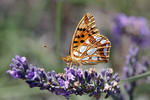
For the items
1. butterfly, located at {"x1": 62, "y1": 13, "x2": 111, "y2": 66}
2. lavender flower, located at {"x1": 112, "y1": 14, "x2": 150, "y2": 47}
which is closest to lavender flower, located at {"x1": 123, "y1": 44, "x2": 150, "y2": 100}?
butterfly, located at {"x1": 62, "y1": 13, "x2": 111, "y2": 66}

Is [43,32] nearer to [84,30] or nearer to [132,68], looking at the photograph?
[132,68]

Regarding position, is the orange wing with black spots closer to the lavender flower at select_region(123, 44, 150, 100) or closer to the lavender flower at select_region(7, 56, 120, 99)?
the lavender flower at select_region(7, 56, 120, 99)

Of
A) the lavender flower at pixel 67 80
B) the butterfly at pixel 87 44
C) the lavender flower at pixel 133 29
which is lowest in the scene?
the lavender flower at pixel 67 80

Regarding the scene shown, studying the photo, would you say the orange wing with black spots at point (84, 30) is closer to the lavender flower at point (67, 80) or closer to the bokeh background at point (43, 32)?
the lavender flower at point (67, 80)

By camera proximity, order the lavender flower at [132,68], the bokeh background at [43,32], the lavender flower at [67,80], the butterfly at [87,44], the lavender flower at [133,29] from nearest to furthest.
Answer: the lavender flower at [67,80], the butterfly at [87,44], the lavender flower at [132,68], the bokeh background at [43,32], the lavender flower at [133,29]

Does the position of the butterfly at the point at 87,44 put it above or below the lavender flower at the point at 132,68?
above

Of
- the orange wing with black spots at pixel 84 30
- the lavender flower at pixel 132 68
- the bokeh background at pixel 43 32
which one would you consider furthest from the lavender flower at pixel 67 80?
the bokeh background at pixel 43 32

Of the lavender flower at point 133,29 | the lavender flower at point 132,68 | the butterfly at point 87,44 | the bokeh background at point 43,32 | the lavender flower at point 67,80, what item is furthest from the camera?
the lavender flower at point 133,29

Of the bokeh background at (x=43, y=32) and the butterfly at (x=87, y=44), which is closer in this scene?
the butterfly at (x=87, y=44)
